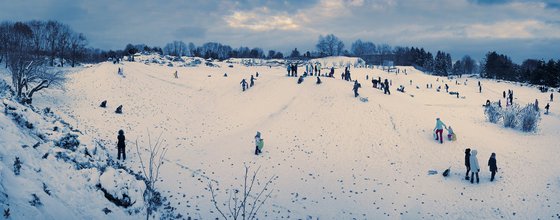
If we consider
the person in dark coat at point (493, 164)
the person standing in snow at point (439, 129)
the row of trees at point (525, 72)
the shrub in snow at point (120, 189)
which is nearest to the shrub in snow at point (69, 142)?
the shrub in snow at point (120, 189)

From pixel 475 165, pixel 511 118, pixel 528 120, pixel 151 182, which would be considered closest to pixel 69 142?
pixel 151 182

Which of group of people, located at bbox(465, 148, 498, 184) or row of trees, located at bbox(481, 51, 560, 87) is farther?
row of trees, located at bbox(481, 51, 560, 87)

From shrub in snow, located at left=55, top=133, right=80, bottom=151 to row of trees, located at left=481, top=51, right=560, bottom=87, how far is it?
90.2m

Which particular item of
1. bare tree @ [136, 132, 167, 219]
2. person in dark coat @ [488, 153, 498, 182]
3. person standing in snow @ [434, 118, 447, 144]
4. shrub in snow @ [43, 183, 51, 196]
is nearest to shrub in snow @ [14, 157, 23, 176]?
shrub in snow @ [43, 183, 51, 196]

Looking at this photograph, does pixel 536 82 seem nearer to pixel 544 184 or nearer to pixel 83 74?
pixel 544 184

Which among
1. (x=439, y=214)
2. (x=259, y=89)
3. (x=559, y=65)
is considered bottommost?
(x=439, y=214)

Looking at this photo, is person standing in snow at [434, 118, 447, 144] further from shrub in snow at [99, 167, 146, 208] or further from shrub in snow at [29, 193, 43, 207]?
shrub in snow at [29, 193, 43, 207]

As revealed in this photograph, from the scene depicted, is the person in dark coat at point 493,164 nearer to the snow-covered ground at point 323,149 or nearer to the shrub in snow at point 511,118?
the snow-covered ground at point 323,149

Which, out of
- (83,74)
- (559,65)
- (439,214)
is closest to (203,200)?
(439,214)

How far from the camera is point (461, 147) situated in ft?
81.0

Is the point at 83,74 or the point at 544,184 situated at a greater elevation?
the point at 83,74

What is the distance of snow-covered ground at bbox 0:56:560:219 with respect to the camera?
1728 centimetres

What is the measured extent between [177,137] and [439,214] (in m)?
18.4

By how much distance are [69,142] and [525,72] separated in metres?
108
